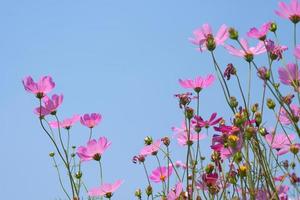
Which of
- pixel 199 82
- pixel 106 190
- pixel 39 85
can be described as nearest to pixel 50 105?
pixel 39 85

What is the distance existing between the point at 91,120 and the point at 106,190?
363 mm

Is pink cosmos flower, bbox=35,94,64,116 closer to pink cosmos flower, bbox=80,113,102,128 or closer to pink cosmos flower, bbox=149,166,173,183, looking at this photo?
pink cosmos flower, bbox=80,113,102,128

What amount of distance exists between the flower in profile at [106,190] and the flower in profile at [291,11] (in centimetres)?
85

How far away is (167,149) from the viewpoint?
207 centimetres

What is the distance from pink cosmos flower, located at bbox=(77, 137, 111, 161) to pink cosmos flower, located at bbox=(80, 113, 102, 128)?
5.9 inches

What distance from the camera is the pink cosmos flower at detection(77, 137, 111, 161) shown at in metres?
2.02

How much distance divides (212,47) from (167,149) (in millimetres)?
614

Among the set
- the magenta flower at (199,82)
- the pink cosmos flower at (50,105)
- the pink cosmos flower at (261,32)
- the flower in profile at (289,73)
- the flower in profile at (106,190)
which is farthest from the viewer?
the pink cosmos flower at (50,105)

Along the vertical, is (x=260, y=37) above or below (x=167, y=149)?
above

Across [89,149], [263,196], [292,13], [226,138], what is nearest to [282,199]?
[263,196]

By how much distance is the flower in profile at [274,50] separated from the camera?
1.66m

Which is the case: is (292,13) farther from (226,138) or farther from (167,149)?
(167,149)

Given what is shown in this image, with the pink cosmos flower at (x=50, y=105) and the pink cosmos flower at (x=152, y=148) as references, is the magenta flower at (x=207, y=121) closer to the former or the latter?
the pink cosmos flower at (x=152, y=148)

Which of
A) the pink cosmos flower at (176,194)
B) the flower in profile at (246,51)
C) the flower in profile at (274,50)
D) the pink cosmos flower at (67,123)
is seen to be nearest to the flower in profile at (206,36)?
the flower in profile at (246,51)
